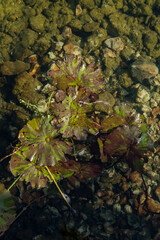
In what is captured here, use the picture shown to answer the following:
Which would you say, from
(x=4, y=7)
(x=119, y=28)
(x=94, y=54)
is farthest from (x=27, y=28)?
(x=119, y=28)

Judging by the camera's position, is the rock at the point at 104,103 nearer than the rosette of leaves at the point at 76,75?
No

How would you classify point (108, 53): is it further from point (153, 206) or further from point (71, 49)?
point (153, 206)

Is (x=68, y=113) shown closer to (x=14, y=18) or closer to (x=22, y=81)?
(x=22, y=81)

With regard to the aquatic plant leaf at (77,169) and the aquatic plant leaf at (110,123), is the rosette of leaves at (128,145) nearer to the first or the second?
the aquatic plant leaf at (110,123)

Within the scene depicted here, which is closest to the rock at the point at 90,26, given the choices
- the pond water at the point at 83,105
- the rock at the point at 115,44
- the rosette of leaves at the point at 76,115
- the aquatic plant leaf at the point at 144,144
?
the pond water at the point at 83,105

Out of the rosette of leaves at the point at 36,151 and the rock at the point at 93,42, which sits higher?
the rock at the point at 93,42

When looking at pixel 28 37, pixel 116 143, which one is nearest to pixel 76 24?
pixel 28 37
